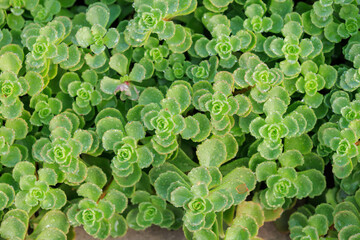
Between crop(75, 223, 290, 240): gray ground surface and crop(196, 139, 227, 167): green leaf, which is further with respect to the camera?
crop(75, 223, 290, 240): gray ground surface

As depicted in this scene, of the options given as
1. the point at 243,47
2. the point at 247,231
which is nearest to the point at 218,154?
the point at 247,231

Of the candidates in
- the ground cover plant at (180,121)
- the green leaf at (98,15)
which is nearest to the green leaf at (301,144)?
the ground cover plant at (180,121)

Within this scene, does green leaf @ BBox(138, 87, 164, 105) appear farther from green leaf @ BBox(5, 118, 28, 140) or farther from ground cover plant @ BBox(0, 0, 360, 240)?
green leaf @ BBox(5, 118, 28, 140)

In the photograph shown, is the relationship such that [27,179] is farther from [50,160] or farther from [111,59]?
[111,59]

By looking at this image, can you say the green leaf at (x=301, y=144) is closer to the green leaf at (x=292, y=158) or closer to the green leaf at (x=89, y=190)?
the green leaf at (x=292, y=158)

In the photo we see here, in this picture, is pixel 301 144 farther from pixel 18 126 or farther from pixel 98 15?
pixel 18 126

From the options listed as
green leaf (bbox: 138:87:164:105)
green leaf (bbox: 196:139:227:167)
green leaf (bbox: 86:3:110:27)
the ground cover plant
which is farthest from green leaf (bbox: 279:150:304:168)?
green leaf (bbox: 86:3:110:27)
